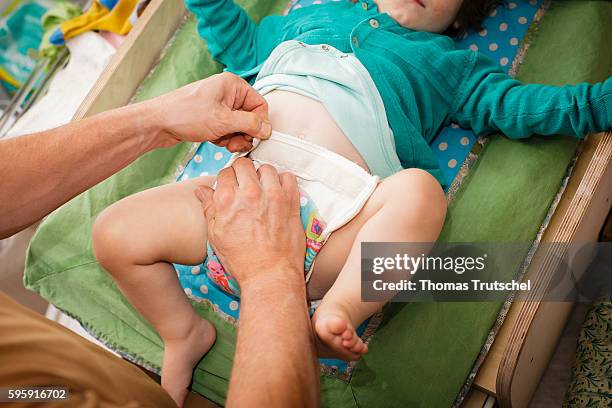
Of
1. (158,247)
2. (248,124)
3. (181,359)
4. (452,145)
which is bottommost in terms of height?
(181,359)

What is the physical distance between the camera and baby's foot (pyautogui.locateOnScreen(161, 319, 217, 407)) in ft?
3.95

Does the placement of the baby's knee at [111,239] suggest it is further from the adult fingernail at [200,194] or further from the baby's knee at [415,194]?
the baby's knee at [415,194]

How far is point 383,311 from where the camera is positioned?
4.00 feet

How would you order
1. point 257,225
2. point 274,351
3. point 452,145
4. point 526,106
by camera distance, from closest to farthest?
1. point 274,351
2. point 257,225
3. point 526,106
4. point 452,145

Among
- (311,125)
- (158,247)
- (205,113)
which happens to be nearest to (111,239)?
(158,247)

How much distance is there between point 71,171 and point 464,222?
847 millimetres

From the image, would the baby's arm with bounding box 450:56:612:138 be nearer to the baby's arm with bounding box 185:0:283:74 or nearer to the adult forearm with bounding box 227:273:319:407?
the baby's arm with bounding box 185:0:283:74

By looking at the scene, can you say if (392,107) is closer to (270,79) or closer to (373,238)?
(270,79)

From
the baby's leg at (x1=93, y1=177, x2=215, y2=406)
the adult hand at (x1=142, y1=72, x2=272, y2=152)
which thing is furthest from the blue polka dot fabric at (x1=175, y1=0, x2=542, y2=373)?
the adult hand at (x1=142, y1=72, x2=272, y2=152)

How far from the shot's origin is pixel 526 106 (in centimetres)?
124

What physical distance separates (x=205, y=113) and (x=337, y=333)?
0.50m

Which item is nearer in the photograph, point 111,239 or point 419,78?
point 111,239

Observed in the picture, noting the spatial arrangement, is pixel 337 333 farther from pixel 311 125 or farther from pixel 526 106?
pixel 526 106

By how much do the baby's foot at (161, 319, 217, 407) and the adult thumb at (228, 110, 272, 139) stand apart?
1.45 ft
